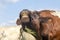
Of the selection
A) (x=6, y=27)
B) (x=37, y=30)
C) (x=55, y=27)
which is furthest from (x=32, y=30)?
(x=6, y=27)

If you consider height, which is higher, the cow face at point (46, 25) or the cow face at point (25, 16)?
the cow face at point (25, 16)

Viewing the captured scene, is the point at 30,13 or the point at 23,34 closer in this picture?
the point at 30,13

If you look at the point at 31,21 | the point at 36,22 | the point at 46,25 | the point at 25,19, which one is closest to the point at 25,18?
the point at 25,19

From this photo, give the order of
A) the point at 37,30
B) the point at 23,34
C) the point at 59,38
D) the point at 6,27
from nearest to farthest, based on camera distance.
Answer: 1. the point at 59,38
2. the point at 37,30
3. the point at 23,34
4. the point at 6,27

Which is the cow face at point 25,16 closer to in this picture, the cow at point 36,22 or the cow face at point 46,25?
the cow at point 36,22

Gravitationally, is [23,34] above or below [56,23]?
below

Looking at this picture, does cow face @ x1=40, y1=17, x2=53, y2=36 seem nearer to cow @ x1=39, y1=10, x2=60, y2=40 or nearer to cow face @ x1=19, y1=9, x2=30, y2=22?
cow @ x1=39, y1=10, x2=60, y2=40

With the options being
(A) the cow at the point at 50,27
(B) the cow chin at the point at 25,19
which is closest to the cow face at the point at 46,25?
(A) the cow at the point at 50,27

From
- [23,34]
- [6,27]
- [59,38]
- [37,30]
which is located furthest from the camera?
[6,27]

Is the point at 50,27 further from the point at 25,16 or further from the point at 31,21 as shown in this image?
the point at 25,16

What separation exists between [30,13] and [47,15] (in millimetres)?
248

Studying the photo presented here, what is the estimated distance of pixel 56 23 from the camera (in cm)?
321

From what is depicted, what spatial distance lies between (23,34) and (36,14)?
481mm

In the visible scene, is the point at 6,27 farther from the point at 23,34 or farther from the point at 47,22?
the point at 47,22
